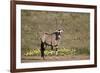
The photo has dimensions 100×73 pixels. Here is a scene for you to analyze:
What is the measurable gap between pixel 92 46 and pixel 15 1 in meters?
0.79

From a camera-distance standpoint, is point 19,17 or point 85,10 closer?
point 19,17

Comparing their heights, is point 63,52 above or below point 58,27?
below

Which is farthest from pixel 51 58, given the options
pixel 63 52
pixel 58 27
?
pixel 58 27

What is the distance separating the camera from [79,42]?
169 cm

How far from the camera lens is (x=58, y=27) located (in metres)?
1.61

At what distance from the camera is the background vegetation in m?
1.52

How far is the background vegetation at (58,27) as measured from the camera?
152 centimetres

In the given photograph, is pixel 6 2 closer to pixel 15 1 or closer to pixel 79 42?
pixel 15 1

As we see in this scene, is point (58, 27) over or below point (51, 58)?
over

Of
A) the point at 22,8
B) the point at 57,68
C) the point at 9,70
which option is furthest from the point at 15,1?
the point at 57,68

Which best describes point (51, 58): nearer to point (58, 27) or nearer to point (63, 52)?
point (63, 52)

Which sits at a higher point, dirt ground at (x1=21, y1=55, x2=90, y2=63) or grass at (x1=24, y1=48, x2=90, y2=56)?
grass at (x1=24, y1=48, x2=90, y2=56)

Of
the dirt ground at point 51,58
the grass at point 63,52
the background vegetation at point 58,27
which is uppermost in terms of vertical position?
the background vegetation at point 58,27

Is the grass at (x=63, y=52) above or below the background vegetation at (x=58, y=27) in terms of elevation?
below
